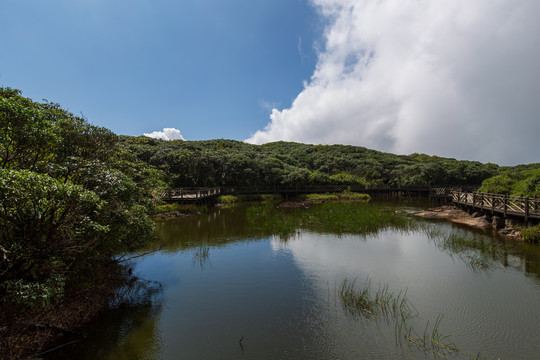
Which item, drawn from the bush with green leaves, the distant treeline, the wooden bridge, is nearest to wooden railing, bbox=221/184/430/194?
the wooden bridge

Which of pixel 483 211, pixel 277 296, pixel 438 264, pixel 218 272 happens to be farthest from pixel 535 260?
Answer: pixel 218 272

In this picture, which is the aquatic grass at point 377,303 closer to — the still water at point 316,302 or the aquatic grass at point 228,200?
the still water at point 316,302

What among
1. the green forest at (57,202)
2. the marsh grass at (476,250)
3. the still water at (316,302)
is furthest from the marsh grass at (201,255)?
the marsh grass at (476,250)

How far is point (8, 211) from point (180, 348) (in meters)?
4.40

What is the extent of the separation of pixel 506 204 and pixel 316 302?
15979 mm

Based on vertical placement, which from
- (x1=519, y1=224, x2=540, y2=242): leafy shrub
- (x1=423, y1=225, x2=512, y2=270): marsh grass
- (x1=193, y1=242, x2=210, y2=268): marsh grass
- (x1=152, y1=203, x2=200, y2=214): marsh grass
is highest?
(x1=152, y1=203, x2=200, y2=214): marsh grass

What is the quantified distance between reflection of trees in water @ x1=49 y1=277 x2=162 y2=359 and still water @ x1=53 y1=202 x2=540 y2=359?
3 centimetres

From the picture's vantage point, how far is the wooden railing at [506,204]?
14.5m

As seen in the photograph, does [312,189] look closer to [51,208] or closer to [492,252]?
[492,252]

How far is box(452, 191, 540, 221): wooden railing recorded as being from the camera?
1455 centimetres

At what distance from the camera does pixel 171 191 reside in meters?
27.5

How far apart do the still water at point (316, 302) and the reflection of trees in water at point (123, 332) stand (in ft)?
0.10

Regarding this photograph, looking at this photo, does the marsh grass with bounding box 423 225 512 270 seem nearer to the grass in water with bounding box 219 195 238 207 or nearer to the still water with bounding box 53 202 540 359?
the still water with bounding box 53 202 540 359

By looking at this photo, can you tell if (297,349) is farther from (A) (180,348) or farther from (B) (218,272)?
(B) (218,272)
